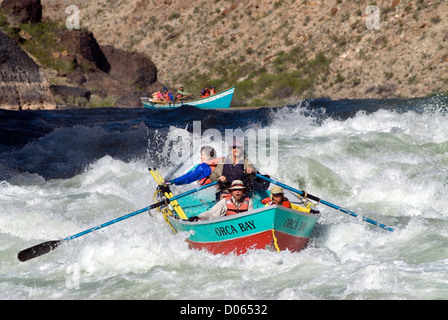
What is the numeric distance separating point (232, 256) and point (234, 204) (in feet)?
2.15

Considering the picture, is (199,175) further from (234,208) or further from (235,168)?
(234,208)

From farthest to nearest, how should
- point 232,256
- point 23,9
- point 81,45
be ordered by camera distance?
point 23,9 → point 81,45 → point 232,256

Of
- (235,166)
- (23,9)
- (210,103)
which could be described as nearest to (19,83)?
(210,103)

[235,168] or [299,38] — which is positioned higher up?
[299,38]

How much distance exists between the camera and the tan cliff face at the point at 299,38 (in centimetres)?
2969

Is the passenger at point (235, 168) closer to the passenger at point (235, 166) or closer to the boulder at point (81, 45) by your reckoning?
the passenger at point (235, 166)

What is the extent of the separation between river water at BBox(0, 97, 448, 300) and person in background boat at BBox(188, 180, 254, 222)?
56cm

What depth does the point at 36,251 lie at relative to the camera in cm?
794

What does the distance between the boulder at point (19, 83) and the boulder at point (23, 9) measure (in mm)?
12463

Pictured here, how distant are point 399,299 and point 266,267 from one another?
174 cm

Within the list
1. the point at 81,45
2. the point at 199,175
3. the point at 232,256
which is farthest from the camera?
the point at 81,45

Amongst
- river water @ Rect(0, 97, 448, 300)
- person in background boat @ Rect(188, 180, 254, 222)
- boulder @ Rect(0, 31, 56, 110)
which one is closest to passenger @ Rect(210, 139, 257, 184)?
person in background boat @ Rect(188, 180, 254, 222)

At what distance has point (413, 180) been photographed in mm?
11250

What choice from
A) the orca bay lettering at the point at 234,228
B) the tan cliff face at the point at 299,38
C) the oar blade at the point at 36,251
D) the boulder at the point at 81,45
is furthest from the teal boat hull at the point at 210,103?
the orca bay lettering at the point at 234,228
